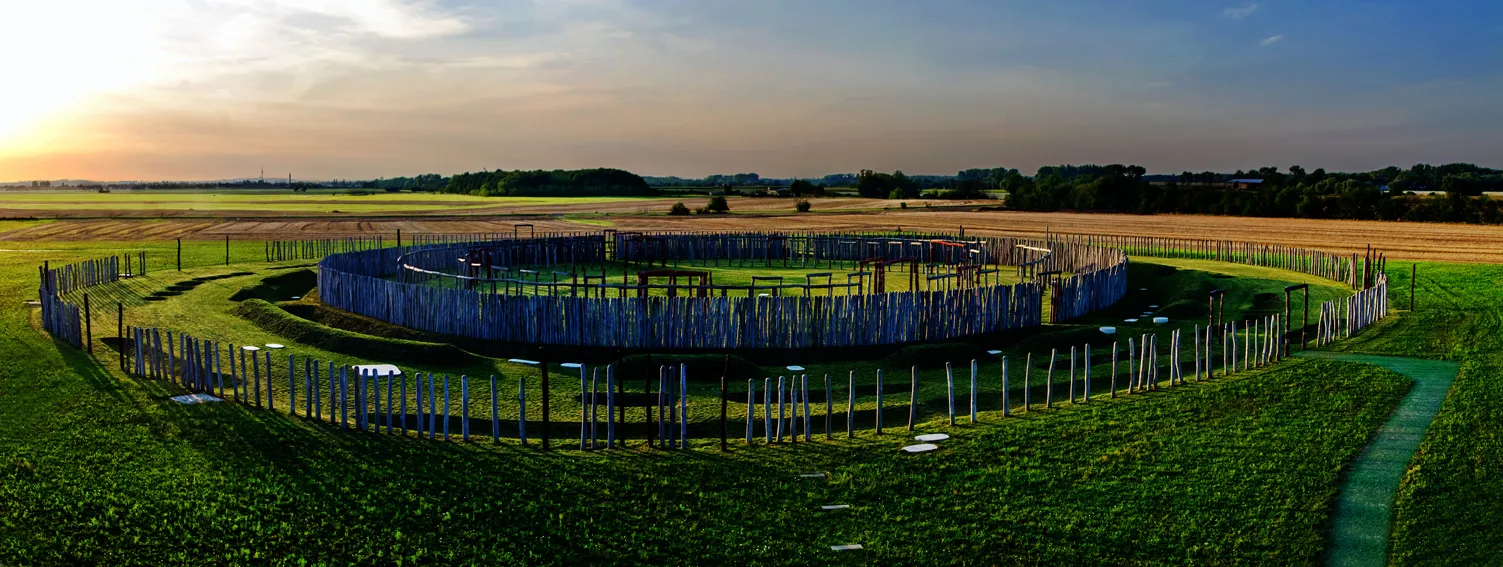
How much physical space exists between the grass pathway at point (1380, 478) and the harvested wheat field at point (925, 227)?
33.0m

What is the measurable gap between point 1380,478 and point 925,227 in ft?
207

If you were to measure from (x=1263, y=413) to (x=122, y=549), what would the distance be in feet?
40.1

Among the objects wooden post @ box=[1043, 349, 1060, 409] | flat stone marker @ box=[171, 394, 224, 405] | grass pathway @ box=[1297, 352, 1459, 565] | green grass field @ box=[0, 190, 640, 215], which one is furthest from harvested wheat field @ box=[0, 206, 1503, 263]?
flat stone marker @ box=[171, 394, 224, 405]

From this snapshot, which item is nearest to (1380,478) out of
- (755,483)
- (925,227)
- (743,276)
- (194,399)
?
(755,483)

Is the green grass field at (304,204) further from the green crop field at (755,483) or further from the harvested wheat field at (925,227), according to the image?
the green crop field at (755,483)

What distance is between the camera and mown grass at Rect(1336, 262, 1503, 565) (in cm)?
881

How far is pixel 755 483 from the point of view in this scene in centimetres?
1020

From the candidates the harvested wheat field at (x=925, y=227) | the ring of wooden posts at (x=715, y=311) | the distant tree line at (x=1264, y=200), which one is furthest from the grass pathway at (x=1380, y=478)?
the distant tree line at (x=1264, y=200)

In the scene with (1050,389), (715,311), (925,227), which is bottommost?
(1050,389)

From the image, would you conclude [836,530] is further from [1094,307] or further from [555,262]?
[555,262]

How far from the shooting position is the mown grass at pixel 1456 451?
8812 millimetres

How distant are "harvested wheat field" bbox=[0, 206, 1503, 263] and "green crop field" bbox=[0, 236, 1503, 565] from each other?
119 feet

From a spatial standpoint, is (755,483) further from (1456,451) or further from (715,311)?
(715,311)

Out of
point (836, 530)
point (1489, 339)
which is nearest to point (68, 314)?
point (836, 530)
